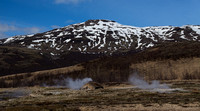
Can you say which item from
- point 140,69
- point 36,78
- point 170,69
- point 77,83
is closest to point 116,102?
point 77,83

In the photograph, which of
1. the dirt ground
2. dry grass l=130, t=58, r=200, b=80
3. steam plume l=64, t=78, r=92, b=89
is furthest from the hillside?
the dirt ground

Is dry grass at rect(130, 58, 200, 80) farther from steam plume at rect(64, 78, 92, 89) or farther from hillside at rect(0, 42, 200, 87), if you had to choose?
steam plume at rect(64, 78, 92, 89)

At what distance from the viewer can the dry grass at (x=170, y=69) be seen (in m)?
140

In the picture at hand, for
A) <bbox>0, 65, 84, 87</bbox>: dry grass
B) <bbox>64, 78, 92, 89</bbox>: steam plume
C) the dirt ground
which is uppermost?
<bbox>0, 65, 84, 87</bbox>: dry grass

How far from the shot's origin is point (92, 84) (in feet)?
342

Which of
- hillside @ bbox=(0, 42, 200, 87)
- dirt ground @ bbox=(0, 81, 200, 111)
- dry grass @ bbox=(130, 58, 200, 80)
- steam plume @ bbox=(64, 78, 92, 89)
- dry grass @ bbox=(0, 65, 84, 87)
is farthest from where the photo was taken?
dry grass @ bbox=(0, 65, 84, 87)

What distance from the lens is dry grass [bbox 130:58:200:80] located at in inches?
5497

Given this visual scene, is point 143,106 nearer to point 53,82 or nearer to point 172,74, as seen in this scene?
point 172,74

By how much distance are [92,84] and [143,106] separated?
6102 centimetres

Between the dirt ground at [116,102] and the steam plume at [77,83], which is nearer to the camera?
the dirt ground at [116,102]

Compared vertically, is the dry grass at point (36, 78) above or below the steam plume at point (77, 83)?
above

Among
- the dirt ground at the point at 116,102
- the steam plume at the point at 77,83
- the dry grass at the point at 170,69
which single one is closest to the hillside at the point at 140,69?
the dry grass at the point at 170,69

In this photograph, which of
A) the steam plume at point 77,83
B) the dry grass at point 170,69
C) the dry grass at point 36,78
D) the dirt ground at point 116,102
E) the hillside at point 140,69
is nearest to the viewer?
the dirt ground at point 116,102

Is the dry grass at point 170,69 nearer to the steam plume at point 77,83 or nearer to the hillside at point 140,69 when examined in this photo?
the hillside at point 140,69
